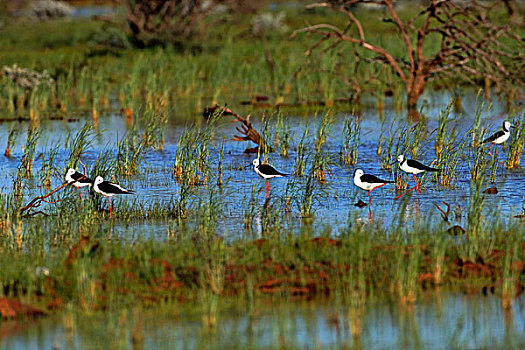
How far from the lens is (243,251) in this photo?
827 cm

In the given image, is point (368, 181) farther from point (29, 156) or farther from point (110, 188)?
point (29, 156)

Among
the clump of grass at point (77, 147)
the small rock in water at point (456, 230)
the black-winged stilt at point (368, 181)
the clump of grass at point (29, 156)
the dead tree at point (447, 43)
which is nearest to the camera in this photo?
the small rock in water at point (456, 230)

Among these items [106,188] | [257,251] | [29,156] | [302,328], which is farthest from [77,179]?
[302,328]

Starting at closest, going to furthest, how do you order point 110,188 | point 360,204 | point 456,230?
1. point 456,230
2. point 110,188
3. point 360,204

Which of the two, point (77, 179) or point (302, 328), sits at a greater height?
point (302, 328)

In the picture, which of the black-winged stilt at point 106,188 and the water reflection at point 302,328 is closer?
the water reflection at point 302,328

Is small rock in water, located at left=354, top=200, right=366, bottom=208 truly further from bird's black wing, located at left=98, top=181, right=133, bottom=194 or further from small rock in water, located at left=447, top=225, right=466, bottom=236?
bird's black wing, located at left=98, top=181, right=133, bottom=194

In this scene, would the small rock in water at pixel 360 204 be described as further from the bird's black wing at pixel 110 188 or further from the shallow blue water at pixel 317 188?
the bird's black wing at pixel 110 188

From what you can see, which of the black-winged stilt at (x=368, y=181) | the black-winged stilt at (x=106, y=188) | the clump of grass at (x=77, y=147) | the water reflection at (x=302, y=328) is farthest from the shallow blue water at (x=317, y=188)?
the water reflection at (x=302, y=328)

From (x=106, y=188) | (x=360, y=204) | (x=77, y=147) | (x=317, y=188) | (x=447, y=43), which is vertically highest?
(x=447, y=43)

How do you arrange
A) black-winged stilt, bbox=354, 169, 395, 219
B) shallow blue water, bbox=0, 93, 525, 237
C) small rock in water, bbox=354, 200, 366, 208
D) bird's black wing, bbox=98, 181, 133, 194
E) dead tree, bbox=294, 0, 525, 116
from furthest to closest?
dead tree, bbox=294, 0, 525, 116 < small rock in water, bbox=354, 200, 366, 208 < black-winged stilt, bbox=354, 169, 395, 219 < bird's black wing, bbox=98, 181, 133, 194 < shallow blue water, bbox=0, 93, 525, 237

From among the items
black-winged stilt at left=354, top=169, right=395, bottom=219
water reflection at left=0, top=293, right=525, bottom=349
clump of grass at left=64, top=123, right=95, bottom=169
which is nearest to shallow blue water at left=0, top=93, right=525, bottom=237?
black-winged stilt at left=354, top=169, right=395, bottom=219

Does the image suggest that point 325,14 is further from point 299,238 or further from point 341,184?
point 299,238

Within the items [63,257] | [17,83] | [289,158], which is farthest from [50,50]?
[63,257]
